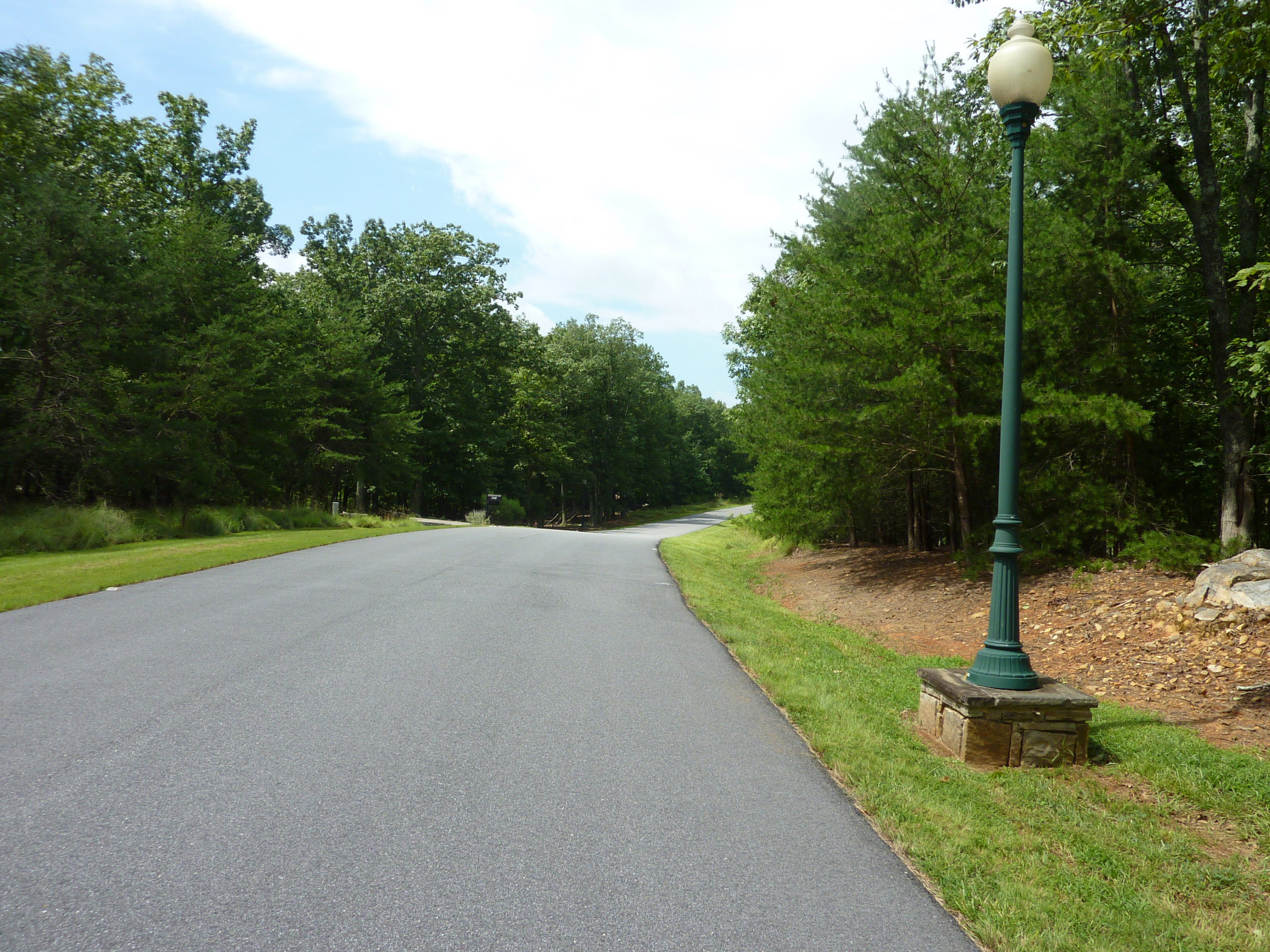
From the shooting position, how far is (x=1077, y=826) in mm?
4137

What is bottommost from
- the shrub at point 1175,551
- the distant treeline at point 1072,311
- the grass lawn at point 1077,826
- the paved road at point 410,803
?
the grass lawn at point 1077,826

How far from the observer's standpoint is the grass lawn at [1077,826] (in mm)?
3137

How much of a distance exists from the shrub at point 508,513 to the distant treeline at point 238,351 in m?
2.08

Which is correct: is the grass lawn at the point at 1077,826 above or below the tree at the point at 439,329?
below

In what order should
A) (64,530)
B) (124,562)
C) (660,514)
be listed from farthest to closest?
(660,514), (64,530), (124,562)

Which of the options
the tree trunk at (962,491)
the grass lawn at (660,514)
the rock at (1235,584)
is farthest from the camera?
the grass lawn at (660,514)

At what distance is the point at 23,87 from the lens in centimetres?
2538

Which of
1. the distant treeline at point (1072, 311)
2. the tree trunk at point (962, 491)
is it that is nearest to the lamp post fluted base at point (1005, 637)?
the distant treeline at point (1072, 311)

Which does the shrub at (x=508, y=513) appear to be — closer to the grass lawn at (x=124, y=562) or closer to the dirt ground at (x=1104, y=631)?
the grass lawn at (x=124, y=562)

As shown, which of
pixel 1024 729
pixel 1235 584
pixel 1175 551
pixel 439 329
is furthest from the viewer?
pixel 439 329

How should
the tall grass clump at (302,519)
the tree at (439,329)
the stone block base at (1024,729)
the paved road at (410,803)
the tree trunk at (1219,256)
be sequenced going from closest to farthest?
the paved road at (410,803)
the stone block base at (1024,729)
the tree trunk at (1219,256)
the tall grass clump at (302,519)
the tree at (439,329)

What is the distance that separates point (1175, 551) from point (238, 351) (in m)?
27.4

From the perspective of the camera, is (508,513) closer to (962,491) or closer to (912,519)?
(912,519)

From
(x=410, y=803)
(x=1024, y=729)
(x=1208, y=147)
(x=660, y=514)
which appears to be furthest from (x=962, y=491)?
(x=660, y=514)
